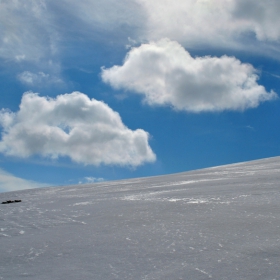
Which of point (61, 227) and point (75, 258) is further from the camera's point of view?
point (61, 227)

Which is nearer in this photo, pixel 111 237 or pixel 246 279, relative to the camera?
pixel 246 279

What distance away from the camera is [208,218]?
490 centimetres

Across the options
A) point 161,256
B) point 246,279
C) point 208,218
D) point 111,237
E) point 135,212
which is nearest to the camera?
point 246,279

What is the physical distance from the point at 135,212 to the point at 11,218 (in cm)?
273

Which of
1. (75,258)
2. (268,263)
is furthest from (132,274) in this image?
(268,263)

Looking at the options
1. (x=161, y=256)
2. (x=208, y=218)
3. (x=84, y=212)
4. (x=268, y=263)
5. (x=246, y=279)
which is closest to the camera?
(x=246, y=279)

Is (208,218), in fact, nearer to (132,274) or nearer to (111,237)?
(111,237)

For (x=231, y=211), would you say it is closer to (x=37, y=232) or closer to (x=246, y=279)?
(x=246, y=279)

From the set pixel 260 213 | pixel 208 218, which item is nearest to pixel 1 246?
pixel 208 218

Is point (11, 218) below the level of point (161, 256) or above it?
above

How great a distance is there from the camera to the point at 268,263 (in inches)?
119

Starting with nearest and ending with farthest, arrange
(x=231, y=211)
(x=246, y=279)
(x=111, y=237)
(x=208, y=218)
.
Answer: (x=246, y=279) → (x=111, y=237) → (x=208, y=218) → (x=231, y=211)

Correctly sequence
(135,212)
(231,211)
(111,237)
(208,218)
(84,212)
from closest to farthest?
1. (111,237)
2. (208,218)
3. (231,211)
4. (135,212)
5. (84,212)

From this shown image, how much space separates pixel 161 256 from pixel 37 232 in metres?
2.49
